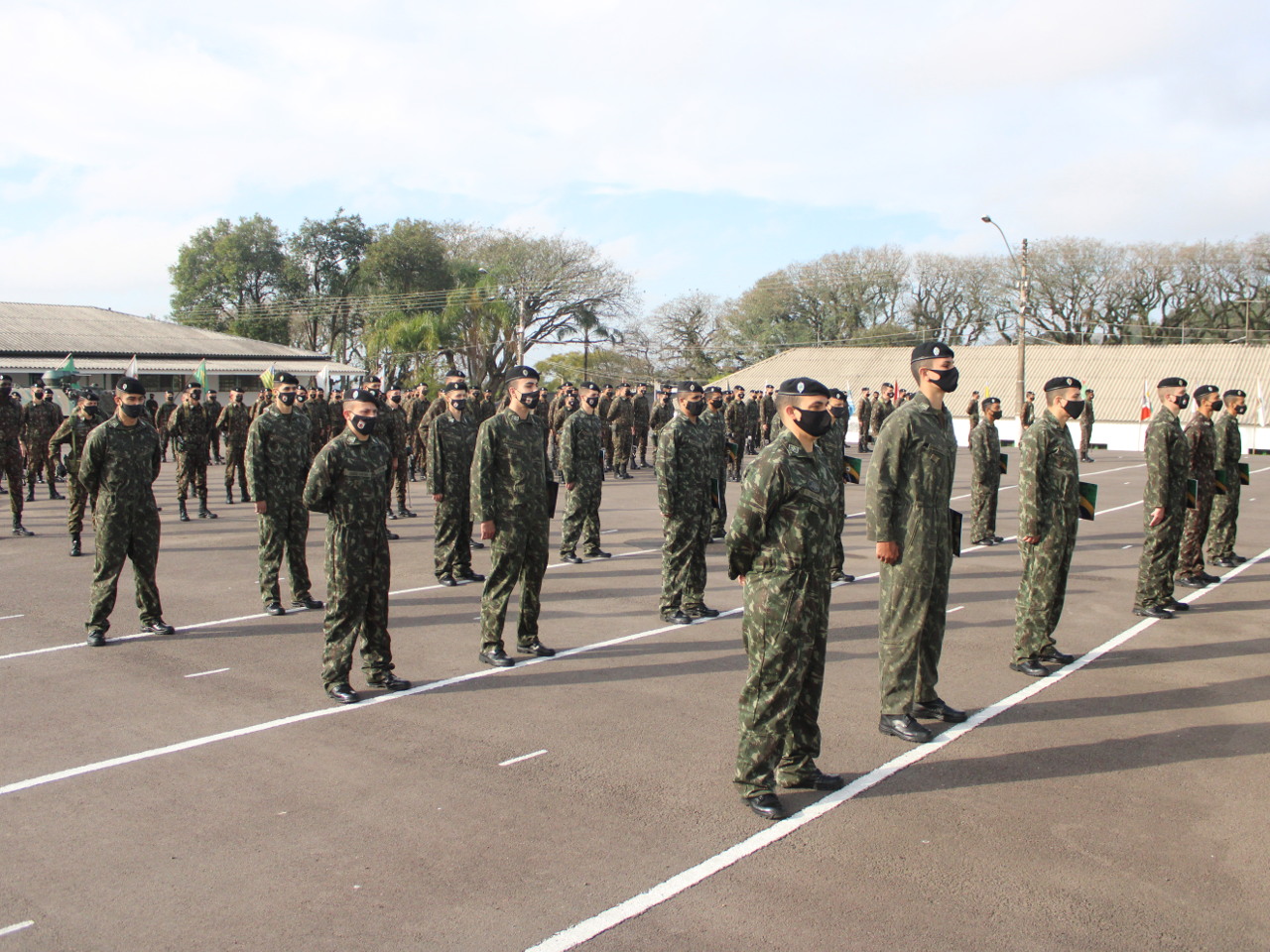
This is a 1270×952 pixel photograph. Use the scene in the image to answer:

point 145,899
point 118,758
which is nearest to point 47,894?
point 145,899

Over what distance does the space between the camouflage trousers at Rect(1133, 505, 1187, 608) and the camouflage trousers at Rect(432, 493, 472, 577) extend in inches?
257

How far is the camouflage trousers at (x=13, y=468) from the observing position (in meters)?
14.1

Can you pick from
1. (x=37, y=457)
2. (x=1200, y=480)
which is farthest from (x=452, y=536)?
(x=37, y=457)

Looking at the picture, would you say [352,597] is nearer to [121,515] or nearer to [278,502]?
[121,515]

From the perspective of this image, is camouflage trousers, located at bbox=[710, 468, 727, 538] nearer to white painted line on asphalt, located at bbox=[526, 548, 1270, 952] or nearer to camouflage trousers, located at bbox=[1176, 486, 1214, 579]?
white painted line on asphalt, located at bbox=[526, 548, 1270, 952]

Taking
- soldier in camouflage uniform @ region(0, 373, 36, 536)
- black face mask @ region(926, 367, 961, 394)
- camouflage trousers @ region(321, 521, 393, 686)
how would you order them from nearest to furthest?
black face mask @ region(926, 367, 961, 394)
camouflage trousers @ region(321, 521, 393, 686)
soldier in camouflage uniform @ region(0, 373, 36, 536)

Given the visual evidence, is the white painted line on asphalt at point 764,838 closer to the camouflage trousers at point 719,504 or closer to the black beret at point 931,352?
the black beret at point 931,352

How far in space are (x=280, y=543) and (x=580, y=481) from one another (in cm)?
388

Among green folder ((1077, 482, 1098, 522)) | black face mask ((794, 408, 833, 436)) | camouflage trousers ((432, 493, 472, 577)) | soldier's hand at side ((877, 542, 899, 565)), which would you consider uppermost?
black face mask ((794, 408, 833, 436))

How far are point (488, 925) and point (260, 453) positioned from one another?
6369 mm

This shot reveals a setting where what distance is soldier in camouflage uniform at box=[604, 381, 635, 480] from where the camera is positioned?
77.8 feet

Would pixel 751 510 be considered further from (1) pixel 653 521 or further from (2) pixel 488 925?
(1) pixel 653 521

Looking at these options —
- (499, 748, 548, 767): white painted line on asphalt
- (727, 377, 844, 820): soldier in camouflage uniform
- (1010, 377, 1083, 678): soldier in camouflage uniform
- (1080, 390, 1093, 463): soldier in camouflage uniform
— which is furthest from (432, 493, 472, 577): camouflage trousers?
(1080, 390, 1093, 463): soldier in camouflage uniform

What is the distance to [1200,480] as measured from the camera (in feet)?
33.6
